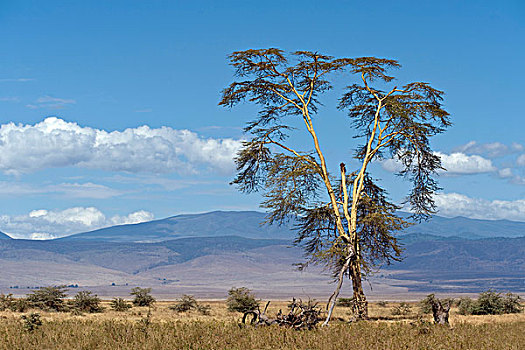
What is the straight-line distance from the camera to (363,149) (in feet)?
109

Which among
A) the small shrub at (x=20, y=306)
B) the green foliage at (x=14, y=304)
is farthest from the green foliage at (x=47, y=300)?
the green foliage at (x=14, y=304)

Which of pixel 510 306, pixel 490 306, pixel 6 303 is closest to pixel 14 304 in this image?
pixel 6 303

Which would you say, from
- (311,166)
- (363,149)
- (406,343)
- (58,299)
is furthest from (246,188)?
(406,343)

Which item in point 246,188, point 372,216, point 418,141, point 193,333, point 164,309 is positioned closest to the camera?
point 193,333

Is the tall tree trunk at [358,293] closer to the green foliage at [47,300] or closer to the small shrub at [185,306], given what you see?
the small shrub at [185,306]

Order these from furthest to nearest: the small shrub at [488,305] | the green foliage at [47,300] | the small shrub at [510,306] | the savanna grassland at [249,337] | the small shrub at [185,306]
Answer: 1. the small shrub at [185,306]
2. the small shrub at [510,306]
3. the small shrub at [488,305]
4. the green foliage at [47,300]
5. the savanna grassland at [249,337]

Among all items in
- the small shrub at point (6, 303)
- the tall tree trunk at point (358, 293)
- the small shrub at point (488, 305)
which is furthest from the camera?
the small shrub at point (488, 305)

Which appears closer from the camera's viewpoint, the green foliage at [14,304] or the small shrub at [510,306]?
the green foliage at [14,304]

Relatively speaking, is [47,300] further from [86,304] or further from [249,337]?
[249,337]

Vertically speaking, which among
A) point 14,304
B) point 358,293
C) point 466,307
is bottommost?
point 466,307

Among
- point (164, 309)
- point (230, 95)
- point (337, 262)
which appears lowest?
point (164, 309)

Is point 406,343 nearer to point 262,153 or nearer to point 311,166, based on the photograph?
point 311,166

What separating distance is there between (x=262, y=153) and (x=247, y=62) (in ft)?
14.3

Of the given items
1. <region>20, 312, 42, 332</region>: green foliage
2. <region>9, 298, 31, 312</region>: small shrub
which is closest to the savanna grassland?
<region>20, 312, 42, 332</region>: green foliage
